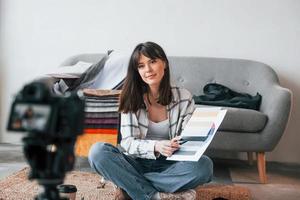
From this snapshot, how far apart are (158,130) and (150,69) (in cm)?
25

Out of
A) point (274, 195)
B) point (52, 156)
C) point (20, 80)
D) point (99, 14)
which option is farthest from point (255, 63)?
point (52, 156)

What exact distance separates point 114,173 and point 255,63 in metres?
1.45

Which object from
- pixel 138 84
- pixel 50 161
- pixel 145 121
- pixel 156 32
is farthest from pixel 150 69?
pixel 156 32

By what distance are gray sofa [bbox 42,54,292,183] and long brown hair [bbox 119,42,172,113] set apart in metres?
0.63

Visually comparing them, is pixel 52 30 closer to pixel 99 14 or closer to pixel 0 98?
pixel 99 14

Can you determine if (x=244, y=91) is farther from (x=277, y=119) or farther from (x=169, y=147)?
(x=169, y=147)

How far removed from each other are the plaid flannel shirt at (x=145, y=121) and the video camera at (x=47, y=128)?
3.27ft

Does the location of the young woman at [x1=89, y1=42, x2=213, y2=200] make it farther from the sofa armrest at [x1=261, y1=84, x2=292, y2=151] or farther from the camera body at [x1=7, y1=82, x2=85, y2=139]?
the camera body at [x1=7, y1=82, x2=85, y2=139]

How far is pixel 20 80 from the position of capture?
288cm

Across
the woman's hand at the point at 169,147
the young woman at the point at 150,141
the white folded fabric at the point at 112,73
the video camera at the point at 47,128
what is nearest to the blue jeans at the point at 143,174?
the young woman at the point at 150,141

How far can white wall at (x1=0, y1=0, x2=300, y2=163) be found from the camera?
2.56 metres

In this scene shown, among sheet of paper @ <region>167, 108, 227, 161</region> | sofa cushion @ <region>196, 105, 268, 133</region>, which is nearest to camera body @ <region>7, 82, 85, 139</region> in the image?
sheet of paper @ <region>167, 108, 227, 161</region>

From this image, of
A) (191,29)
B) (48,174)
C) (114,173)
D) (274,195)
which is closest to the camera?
(48,174)

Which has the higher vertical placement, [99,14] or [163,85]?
[99,14]
